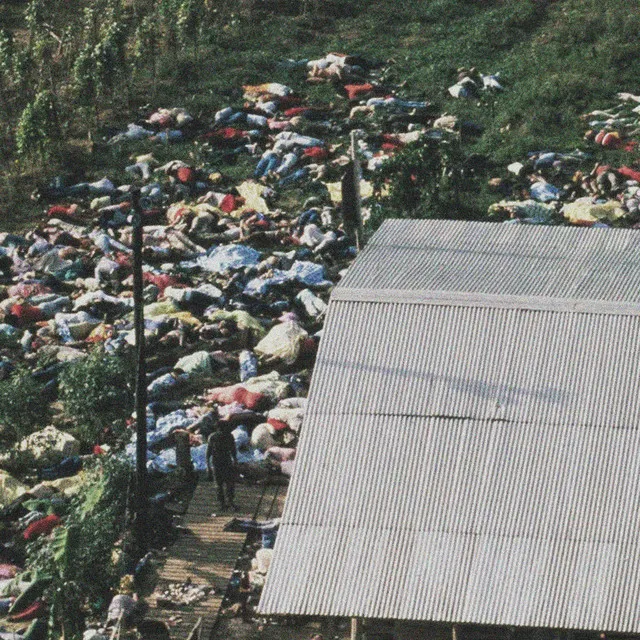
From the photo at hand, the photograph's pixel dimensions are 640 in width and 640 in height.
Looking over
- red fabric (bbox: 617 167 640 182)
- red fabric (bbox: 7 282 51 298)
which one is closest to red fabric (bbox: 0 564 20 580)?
red fabric (bbox: 7 282 51 298)

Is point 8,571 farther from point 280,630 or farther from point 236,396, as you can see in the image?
point 236,396

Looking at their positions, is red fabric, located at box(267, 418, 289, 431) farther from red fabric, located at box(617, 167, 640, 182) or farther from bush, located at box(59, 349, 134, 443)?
red fabric, located at box(617, 167, 640, 182)

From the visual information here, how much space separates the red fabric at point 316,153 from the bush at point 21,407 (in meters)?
10.4

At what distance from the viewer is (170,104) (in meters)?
33.4

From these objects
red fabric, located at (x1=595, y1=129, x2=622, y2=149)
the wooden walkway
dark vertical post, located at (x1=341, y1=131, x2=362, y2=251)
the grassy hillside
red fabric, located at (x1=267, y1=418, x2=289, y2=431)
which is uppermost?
dark vertical post, located at (x1=341, y1=131, x2=362, y2=251)

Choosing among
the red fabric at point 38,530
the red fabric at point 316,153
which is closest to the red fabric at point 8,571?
the red fabric at point 38,530

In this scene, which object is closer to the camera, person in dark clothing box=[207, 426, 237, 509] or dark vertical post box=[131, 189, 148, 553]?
dark vertical post box=[131, 189, 148, 553]

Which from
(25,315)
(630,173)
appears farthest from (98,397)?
(630,173)

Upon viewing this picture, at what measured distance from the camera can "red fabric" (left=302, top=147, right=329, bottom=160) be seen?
1174 inches

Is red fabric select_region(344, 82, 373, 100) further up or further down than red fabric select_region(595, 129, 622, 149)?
further down

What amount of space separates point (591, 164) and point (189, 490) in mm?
12898

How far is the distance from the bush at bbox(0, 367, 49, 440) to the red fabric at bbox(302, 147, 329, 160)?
411 inches

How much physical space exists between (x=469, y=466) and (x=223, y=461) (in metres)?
4.12

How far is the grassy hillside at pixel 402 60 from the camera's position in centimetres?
3097
